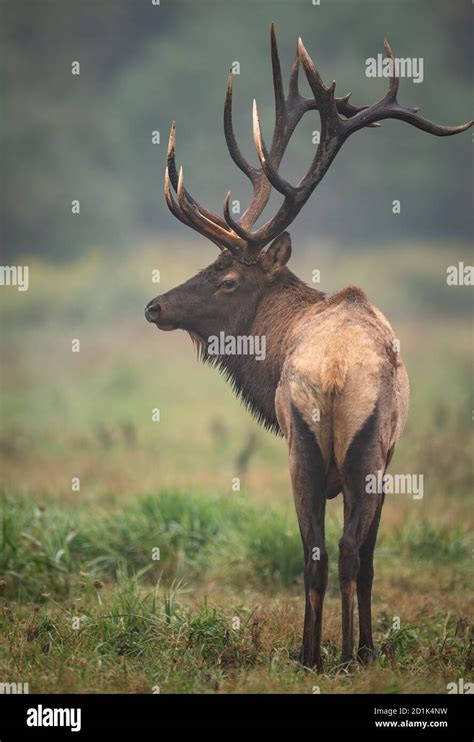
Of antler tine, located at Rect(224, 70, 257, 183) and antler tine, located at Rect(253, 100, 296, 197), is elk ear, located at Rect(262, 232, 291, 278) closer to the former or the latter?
antler tine, located at Rect(253, 100, 296, 197)

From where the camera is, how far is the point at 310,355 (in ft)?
21.6

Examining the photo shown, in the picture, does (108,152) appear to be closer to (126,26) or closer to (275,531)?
(126,26)

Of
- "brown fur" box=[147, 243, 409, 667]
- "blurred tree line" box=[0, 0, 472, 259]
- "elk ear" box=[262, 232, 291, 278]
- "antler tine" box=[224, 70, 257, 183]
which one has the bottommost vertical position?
"brown fur" box=[147, 243, 409, 667]

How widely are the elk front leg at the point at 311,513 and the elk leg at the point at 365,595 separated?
0.50m

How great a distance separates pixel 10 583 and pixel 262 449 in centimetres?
933

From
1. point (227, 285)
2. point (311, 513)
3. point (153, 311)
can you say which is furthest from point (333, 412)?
point (153, 311)

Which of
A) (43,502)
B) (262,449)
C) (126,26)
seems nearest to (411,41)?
(126,26)

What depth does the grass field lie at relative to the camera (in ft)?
22.6

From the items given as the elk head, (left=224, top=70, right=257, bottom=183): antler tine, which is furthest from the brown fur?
(left=224, top=70, right=257, bottom=183): antler tine

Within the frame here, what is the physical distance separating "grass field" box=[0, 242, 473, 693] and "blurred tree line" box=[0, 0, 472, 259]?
127 cm

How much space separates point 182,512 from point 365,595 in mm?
4040

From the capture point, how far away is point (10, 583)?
8711 mm

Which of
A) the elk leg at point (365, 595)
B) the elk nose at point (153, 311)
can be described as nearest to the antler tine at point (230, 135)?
the elk nose at point (153, 311)

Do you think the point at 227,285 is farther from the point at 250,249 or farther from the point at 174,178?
the point at 174,178
